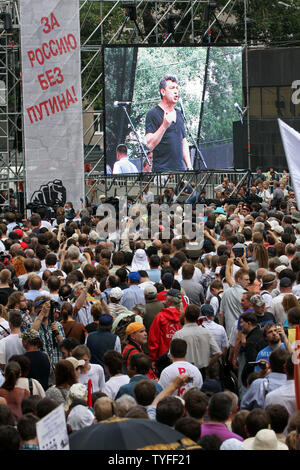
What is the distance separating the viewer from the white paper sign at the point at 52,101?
22.3 meters

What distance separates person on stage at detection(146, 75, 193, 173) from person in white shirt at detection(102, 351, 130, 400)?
1662 centimetres

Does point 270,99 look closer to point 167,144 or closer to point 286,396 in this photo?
point 167,144

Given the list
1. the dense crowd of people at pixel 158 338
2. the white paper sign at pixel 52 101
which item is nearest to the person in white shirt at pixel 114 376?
the dense crowd of people at pixel 158 338

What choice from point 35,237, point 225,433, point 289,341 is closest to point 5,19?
point 35,237

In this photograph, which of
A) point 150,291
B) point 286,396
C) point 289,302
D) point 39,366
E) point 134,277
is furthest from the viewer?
point 134,277

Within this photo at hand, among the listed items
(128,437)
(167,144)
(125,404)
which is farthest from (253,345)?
(167,144)

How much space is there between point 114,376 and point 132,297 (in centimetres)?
254

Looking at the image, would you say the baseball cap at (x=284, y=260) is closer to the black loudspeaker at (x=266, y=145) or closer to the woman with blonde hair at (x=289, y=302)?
the woman with blonde hair at (x=289, y=302)

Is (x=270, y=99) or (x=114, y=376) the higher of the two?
(x=270, y=99)

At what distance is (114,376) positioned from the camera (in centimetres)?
713

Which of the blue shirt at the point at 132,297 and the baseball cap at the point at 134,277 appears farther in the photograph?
the baseball cap at the point at 134,277

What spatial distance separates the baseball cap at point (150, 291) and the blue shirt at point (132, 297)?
18.1 inches

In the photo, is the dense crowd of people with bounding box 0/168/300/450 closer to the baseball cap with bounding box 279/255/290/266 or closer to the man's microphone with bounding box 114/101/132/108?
the baseball cap with bounding box 279/255/290/266

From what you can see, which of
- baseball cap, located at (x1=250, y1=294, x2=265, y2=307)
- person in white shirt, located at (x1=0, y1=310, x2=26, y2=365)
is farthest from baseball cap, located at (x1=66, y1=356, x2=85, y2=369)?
baseball cap, located at (x1=250, y1=294, x2=265, y2=307)
